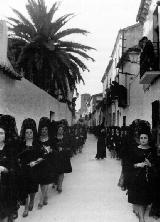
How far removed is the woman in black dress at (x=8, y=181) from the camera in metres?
4.79

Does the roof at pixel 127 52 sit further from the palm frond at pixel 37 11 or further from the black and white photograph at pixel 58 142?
the palm frond at pixel 37 11

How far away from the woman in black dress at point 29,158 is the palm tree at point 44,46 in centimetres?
924

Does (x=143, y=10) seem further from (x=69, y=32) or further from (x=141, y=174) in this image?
(x=141, y=174)

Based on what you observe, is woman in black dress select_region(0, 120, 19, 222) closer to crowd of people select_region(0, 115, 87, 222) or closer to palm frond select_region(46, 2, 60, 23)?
crowd of people select_region(0, 115, 87, 222)

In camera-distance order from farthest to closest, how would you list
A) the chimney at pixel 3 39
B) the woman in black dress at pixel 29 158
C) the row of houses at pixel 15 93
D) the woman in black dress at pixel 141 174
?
the chimney at pixel 3 39
the row of houses at pixel 15 93
the woman in black dress at pixel 29 158
the woman in black dress at pixel 141 174

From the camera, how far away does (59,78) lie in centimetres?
1684

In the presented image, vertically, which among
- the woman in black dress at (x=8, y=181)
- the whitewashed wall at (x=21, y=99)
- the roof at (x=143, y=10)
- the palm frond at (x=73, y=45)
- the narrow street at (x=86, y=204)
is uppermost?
the roof at (x=143, y=10)

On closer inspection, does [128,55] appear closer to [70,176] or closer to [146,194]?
[70,176]

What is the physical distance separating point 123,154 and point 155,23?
338 inches

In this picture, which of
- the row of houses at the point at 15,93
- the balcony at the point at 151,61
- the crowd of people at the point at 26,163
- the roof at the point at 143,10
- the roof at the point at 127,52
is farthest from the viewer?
the roof at the point at 127,52

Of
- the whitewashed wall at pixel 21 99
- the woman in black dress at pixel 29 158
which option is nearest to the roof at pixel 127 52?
the whitewashed wall at pixel 21 99

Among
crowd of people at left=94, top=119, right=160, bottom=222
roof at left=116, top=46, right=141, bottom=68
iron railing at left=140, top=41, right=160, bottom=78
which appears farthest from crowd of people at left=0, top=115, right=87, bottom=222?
roof at left=116, top=46, right=141, bottom=68

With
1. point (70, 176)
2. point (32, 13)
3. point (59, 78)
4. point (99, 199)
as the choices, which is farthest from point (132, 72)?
point (99, 199)

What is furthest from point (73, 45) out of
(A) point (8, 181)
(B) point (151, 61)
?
(A) point (8, 181)
